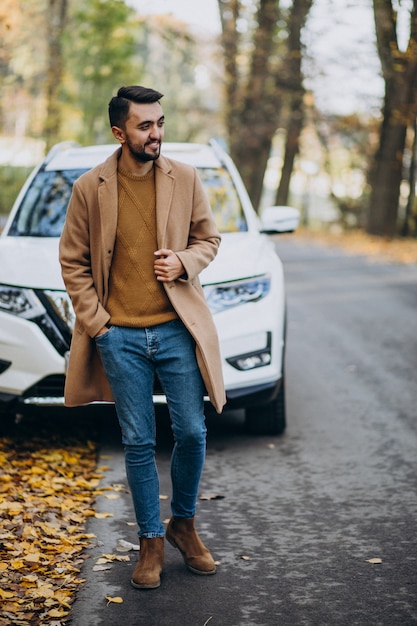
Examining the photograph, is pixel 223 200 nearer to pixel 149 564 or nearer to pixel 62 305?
pixel 62 305

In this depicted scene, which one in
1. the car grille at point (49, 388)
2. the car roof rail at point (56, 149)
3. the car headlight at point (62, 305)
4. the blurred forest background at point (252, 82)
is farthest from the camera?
the blurred forest background at point (252, 82)

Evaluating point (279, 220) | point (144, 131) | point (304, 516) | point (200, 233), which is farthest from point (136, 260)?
point (279, 220)

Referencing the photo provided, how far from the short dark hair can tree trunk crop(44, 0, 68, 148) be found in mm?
25487

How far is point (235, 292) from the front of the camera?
639cm

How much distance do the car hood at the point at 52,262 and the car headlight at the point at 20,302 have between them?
44 millimetres

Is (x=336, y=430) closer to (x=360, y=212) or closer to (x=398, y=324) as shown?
(x=398, y=324)

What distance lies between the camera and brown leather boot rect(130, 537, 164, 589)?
431cm

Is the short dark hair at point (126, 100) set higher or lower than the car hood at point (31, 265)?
higher

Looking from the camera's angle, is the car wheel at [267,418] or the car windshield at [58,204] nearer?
the car wheel at [267,418]

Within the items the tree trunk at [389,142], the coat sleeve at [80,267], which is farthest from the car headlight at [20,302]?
the tree trunk at [389,142]

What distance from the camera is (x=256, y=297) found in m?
6.46

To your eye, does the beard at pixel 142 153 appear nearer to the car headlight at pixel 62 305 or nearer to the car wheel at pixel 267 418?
the car headlight at pixel 62 305

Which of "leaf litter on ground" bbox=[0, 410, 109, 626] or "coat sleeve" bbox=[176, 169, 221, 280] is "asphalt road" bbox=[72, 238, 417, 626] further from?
"coat sleeve" bbox=[176, 169, 221, 280]

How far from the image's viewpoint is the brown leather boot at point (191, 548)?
449cm
